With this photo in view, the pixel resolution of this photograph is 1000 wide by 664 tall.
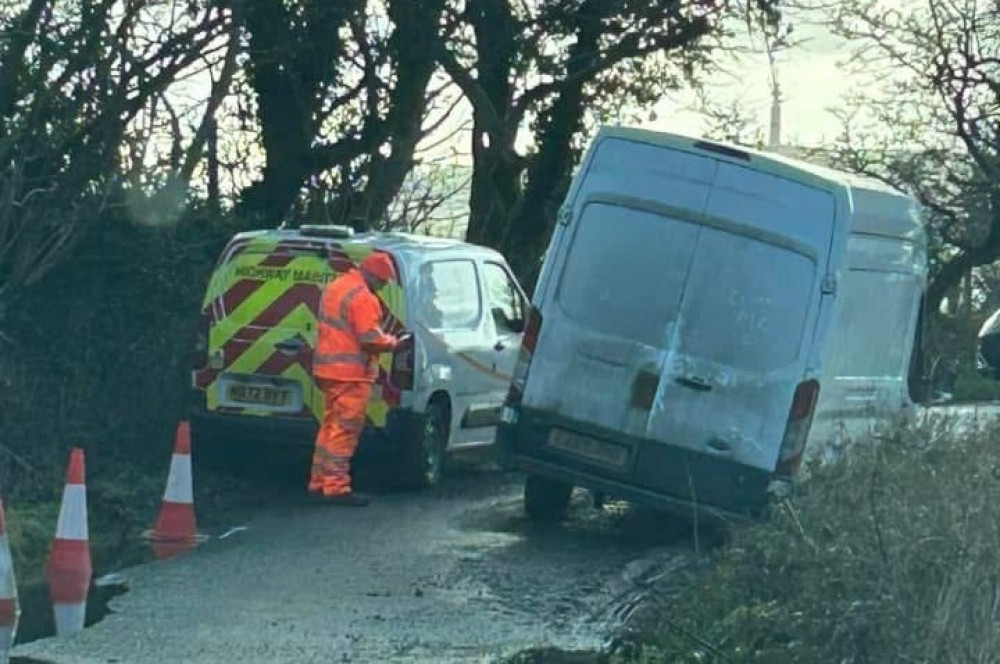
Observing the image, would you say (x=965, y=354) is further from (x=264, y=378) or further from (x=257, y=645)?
(x=257, y=645)

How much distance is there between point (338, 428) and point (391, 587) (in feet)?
10.2

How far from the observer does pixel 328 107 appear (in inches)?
819

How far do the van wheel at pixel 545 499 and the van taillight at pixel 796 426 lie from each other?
179 centimetres

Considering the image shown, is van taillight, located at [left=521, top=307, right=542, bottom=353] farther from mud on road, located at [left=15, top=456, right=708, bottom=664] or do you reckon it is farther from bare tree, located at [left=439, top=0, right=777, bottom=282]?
bare tree, located at [left=439, top=0, right=777, bottom=282]

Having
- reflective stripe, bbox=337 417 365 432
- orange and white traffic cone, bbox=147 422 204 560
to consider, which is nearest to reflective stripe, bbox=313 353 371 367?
reflective stripe, bbox=337 417 365 432

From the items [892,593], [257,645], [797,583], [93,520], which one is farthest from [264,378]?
[892,593]

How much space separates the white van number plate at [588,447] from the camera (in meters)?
12.5

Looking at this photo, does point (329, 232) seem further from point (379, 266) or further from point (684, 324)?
point (684, 324)

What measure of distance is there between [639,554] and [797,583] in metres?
3.99

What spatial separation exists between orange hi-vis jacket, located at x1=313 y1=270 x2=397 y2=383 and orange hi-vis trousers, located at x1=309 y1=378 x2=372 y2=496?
3.3 inches

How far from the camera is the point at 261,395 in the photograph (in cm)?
1454

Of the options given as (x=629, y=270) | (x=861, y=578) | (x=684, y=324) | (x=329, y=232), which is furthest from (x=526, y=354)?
(x=861, y=578)

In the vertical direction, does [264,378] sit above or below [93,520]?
above

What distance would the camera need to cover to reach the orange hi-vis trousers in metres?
13.9
